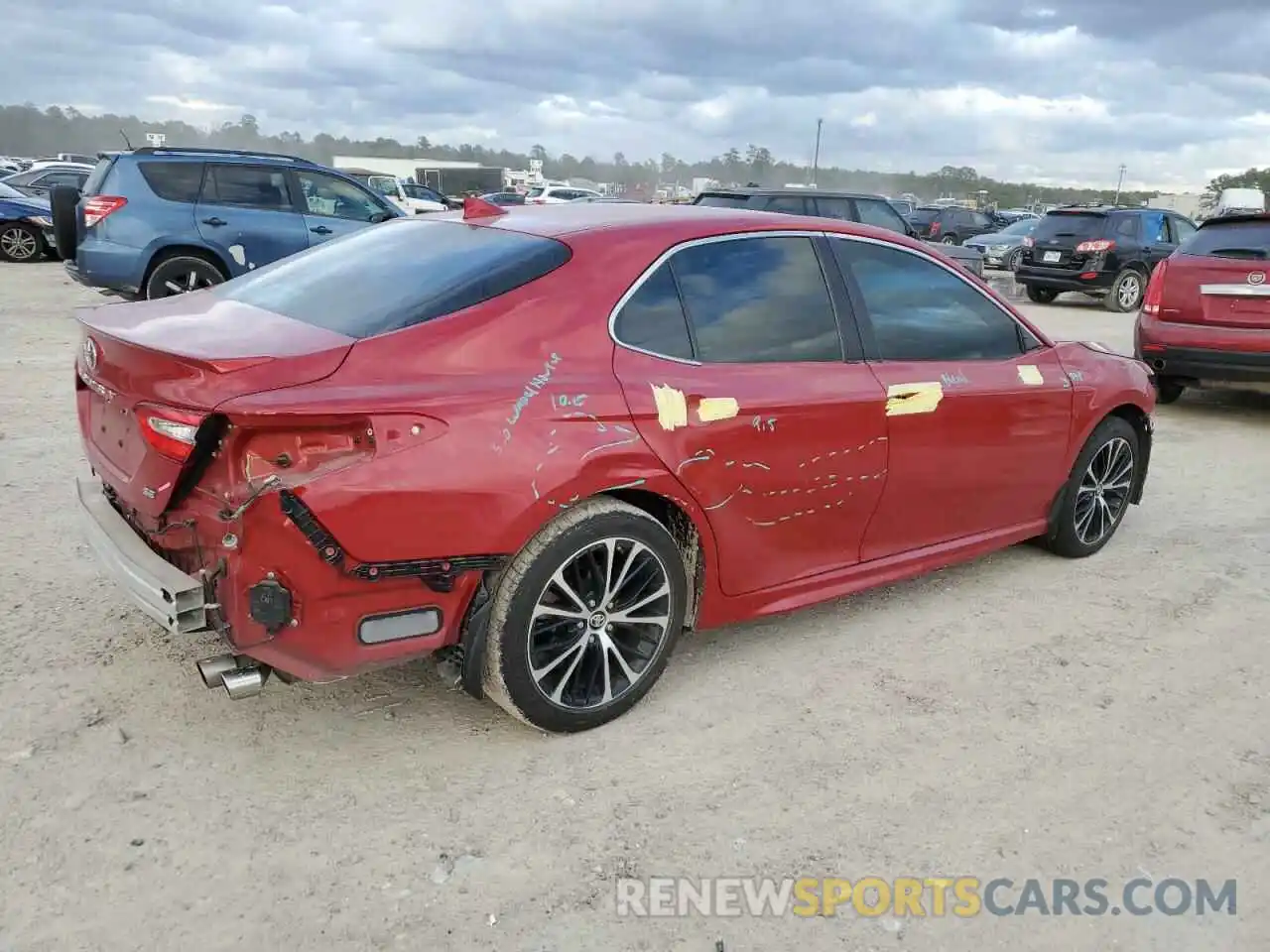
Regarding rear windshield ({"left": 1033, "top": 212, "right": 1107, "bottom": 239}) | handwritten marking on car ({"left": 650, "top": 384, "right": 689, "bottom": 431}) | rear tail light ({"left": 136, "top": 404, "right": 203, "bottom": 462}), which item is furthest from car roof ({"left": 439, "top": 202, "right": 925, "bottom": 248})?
rear windshield ({"left": 1033, "top": 212, "right": 1107, "bottom": 239})

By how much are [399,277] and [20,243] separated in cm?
1710

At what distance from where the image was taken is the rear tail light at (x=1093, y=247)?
51.4 feet

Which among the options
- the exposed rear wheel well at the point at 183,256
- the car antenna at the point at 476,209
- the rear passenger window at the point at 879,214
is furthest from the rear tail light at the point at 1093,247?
the car antenna at the point at 476,209

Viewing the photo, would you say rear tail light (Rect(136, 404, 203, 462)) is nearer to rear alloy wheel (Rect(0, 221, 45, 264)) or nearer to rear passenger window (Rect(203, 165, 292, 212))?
rear passenger window (Rect(203, 165, 292, 212))

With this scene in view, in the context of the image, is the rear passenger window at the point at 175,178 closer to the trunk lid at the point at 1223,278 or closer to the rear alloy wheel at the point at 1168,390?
the trunk lid at the point at 1223,278

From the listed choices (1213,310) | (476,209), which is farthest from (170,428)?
(1213,310)

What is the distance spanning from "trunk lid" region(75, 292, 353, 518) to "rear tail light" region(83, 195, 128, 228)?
24.9 feet

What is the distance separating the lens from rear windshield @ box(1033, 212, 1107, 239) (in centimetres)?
1590

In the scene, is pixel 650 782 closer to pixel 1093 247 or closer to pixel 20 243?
pixel 1093 247

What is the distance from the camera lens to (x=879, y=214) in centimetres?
1309

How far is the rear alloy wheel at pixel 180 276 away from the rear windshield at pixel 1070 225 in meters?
13.0

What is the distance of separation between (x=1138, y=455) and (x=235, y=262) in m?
8.82

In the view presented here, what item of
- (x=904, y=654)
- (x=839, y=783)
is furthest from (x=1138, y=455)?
(x=839, y=783)

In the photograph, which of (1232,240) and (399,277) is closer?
(399,277)
